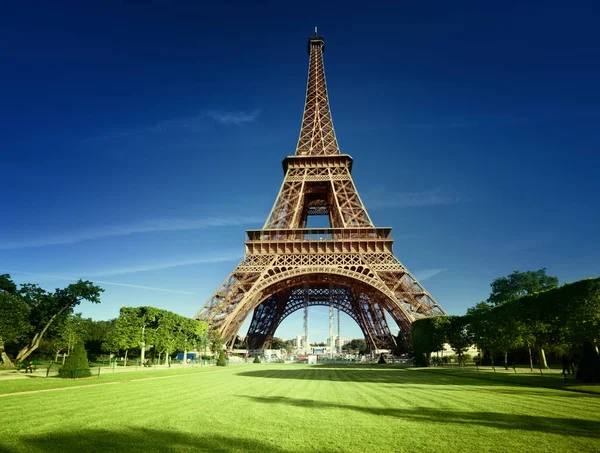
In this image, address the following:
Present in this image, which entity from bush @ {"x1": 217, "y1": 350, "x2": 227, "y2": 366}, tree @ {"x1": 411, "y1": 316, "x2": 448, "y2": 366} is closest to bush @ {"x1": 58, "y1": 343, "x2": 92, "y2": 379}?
bush @ {"x1": 217, "y1": 350, "x2": 227, "y2": 366}

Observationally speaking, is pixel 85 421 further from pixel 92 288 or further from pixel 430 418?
pixel 92 288

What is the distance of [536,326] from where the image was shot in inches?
1027

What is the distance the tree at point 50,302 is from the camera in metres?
35.6

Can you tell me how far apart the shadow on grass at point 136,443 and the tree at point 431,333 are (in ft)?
106

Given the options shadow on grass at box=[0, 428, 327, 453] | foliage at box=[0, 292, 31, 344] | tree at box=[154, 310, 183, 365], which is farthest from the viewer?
tree at box=[154, 310, 183, 365]

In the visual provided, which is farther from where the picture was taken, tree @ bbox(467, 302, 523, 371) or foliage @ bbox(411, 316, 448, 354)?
foliage @ bbox(411, 316, 448, 354)

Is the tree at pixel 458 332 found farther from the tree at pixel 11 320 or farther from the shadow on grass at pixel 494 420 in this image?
the tree at pixel 11 320

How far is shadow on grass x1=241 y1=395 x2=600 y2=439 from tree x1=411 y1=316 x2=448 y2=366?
2709 centimetres

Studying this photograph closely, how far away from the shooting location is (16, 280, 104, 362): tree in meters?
→ 35.6

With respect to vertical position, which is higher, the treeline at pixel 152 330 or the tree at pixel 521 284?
the tree at pixel 521 284

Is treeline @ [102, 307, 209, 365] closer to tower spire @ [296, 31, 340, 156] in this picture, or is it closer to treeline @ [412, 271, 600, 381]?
treeline @ [412, 271, 600, 381]

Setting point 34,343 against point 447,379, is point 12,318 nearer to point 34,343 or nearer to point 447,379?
point 34,343

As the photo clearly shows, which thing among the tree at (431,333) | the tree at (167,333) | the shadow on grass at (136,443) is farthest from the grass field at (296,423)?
the tree at (167,333)

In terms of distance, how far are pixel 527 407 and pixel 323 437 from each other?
7697mm
